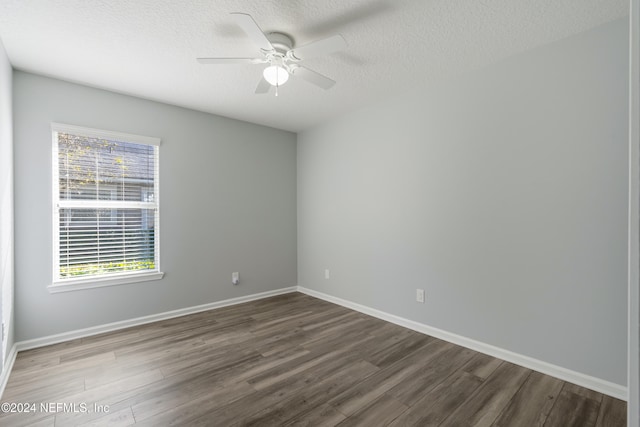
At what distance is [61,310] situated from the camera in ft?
9.32

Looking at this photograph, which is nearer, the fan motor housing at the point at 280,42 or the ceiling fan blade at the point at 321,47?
the ceiling fan blade at the point at 321,47

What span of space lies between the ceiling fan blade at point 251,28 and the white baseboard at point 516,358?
9.46ft

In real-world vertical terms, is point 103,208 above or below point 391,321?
above

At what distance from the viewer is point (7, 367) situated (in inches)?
89.4

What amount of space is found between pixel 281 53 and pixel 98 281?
2.80 m

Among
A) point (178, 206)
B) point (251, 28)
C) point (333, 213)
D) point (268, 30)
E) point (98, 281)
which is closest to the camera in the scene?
point (251, 28)

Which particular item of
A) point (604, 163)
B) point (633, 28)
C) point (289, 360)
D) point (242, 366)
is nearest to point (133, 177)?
point (242, 366)

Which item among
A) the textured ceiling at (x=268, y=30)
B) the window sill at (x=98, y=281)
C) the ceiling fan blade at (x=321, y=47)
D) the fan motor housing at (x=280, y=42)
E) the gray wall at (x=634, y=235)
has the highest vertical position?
the textured ceiling at (x=268, y=30)

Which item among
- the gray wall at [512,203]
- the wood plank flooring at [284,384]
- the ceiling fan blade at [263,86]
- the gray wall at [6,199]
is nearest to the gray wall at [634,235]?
the wood plank flooring at [284,384]

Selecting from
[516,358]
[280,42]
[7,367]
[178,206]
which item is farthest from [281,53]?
[7,367]

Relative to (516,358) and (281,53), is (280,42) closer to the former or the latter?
(281,53)

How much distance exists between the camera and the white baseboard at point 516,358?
2.03 metres

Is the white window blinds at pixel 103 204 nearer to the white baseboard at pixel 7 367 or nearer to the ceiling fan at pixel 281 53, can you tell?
the white baseboard at pixel 7 367

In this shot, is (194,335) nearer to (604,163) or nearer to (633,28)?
(633,28)
